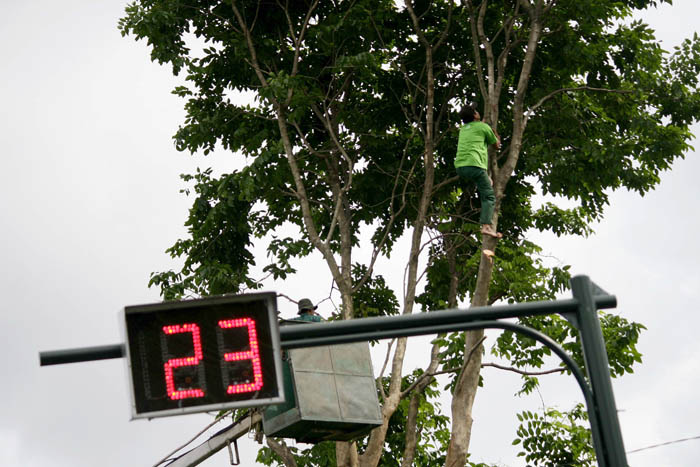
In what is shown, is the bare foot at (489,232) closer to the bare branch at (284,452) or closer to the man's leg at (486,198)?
the man's leg at (486,198)

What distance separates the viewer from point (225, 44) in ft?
67.6

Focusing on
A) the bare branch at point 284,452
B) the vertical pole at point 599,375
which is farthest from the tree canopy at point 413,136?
the vertical pole at point 599,375

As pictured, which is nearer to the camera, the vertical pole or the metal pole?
the metal pole

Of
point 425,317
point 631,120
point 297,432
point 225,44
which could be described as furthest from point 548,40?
point 425,317

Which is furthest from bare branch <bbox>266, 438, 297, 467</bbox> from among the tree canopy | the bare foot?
the bare foot

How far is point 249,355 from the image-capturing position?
690 centimetres

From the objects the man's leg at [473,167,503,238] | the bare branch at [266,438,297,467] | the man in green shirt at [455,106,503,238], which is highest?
the man in green shirt at [455,106,503,238]

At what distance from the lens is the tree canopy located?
61.9ft

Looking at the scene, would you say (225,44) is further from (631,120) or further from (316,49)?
(631,120)

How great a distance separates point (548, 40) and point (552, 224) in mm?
4363

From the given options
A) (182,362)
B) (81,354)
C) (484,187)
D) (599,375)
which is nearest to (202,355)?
(182,362)

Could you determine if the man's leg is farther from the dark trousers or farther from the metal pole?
the metal pole

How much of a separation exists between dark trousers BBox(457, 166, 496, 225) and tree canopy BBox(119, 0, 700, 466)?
109 inches

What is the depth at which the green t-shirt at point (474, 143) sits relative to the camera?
1502 cm
